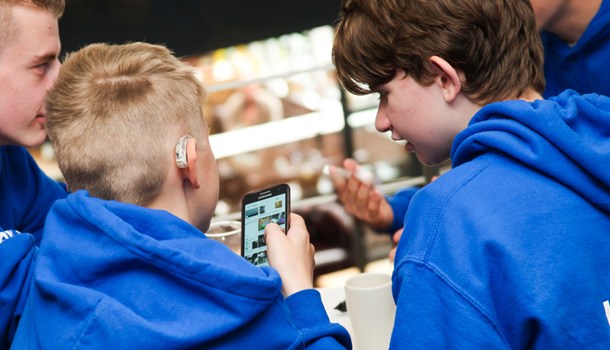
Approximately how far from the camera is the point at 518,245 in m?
0.89

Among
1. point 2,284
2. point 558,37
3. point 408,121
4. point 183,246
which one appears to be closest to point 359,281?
point 408,121

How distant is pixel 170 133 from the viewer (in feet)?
3.22

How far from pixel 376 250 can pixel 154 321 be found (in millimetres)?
3171

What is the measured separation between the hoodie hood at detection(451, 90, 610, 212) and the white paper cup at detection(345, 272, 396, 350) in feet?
0.98

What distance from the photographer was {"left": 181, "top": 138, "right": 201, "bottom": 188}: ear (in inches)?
38.1

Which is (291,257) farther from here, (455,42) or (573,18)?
(573,18)

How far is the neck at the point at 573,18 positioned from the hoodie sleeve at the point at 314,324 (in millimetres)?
937

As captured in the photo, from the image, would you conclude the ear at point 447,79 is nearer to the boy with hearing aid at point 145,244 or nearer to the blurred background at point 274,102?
the boy with hearing aid at point 145,244

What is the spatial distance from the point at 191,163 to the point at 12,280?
12.8 inches

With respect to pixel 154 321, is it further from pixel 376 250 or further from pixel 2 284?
pixel 376 250

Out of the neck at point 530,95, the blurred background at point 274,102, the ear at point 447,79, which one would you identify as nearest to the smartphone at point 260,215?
the ear at point 447,79

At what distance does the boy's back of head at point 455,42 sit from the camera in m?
1.06

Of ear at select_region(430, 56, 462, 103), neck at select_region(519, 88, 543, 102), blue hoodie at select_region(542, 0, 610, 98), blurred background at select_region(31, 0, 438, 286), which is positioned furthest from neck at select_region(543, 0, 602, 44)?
blurred background at select_region(31, 0, 438, 286)

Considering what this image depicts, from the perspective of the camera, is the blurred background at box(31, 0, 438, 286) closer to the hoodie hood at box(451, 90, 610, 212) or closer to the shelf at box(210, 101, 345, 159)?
the shelf at box(210, 101, 345, 159)
